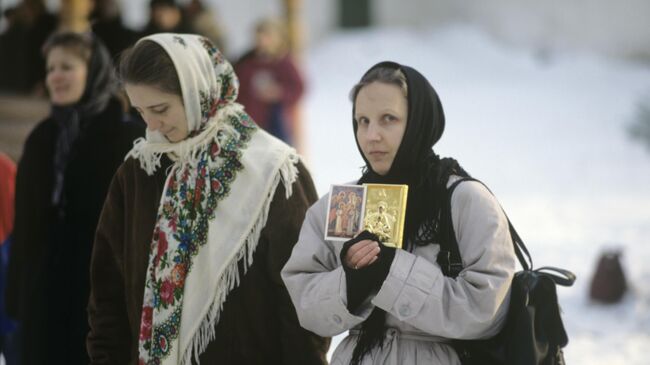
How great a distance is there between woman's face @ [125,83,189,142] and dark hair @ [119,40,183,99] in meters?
0.02

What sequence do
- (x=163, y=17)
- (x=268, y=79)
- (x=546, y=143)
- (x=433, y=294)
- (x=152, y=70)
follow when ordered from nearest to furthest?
1. (x=433, y=294)
2. (x=152, y=70)
3. (x=163, y=17)
4. (x=268, y=79)
5. (x=546, y=143)

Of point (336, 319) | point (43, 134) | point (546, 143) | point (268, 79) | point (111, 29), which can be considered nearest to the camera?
point (336, 319)

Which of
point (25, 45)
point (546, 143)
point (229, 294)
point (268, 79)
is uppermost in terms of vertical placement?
point (229, 294)

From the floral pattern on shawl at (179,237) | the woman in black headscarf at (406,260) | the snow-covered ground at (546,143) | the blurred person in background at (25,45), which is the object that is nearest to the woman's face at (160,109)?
the floral pattern on shawl at (179,237)

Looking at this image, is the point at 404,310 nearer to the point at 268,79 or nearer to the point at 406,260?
the point at 406,260

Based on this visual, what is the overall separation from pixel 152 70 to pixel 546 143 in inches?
546

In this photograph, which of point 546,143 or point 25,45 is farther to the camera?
point 546,143

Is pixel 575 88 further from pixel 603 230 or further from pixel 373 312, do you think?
pixel 373 312

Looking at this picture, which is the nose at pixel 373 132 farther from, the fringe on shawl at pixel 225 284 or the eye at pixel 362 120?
the fringe on shawl at pixel 225 284

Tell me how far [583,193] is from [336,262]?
11003mm

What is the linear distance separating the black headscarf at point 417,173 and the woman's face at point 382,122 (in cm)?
2

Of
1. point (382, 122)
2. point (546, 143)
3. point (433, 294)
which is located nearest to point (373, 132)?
point (382, 122)

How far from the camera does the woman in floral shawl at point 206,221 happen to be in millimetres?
2930

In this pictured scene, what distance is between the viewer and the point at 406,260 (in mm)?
2430
